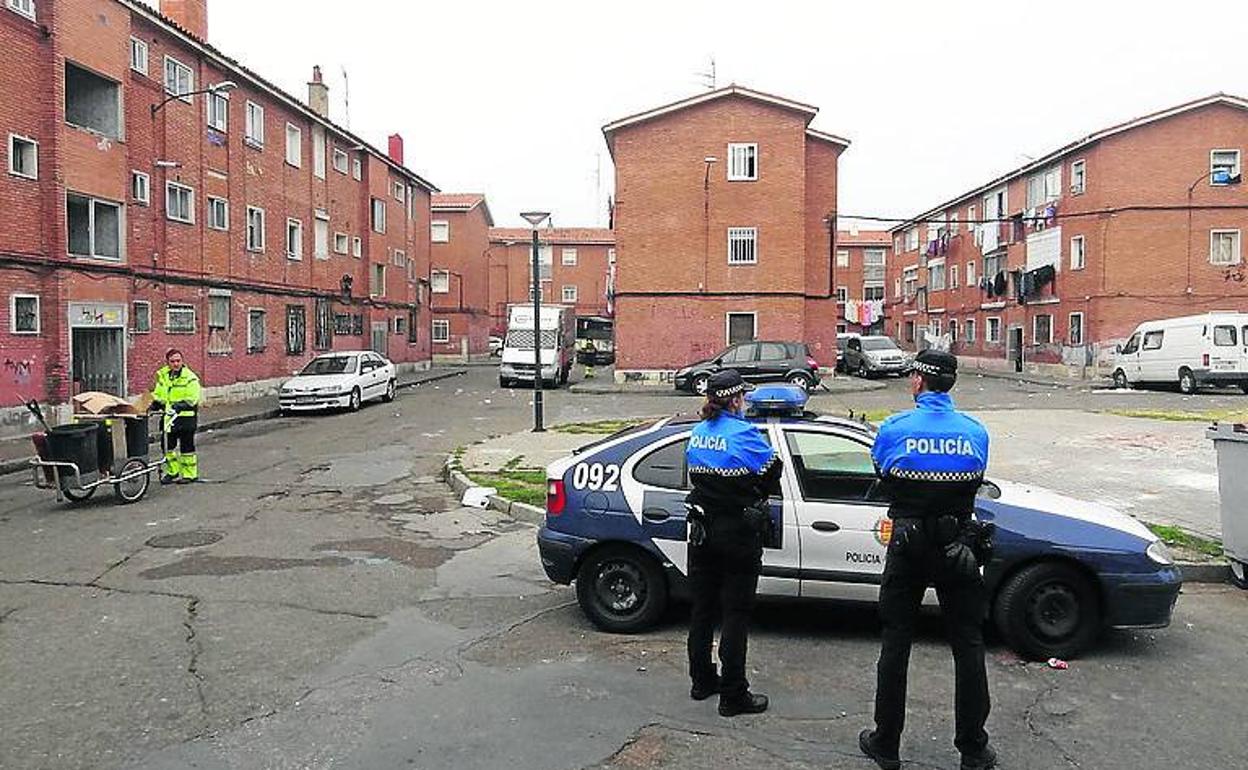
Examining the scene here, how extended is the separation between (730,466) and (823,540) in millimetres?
1439

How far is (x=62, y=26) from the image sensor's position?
18.4m

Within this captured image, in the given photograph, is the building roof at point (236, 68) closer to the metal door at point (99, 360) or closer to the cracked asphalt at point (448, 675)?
the metal door at point (99, 360)

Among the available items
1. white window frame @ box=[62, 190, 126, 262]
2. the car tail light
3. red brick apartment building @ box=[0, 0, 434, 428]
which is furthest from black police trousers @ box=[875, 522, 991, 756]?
white window frame @ box=[62, 190, 126, 262]

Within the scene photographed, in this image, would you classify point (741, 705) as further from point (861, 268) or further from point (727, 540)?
point (861, 268)

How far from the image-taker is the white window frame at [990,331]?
4516 centimetres

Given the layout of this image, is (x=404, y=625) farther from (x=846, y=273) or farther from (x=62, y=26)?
(x=846, y=273)

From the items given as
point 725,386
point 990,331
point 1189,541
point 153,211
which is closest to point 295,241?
point 153,211

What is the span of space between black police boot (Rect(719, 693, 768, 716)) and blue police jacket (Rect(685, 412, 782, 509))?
943 mm

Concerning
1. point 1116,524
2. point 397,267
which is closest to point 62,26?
point 1116,524

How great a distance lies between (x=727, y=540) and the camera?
Answer: 4.63m

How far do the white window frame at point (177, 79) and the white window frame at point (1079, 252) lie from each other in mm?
30923

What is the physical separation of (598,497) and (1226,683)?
374 cm

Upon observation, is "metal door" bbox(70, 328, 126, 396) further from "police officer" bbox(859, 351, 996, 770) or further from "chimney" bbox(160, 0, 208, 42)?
"police officer" bbox(859, 351, 996, 770)

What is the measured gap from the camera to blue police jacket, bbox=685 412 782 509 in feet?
15.4
